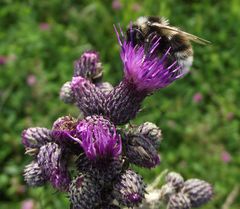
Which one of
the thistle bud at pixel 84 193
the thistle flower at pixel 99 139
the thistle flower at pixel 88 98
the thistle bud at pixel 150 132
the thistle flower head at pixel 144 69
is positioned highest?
the thistle flower head at pixel 144 69

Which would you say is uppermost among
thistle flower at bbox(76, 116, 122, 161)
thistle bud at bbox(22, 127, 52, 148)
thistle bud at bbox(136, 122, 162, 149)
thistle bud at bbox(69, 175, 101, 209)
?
thistle flower at bbox(76, 116, 122, 161)

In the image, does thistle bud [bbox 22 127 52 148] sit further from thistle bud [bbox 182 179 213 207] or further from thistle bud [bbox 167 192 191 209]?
thistle bud [bbox 182 179 213 207]

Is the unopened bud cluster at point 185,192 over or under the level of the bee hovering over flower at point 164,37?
under

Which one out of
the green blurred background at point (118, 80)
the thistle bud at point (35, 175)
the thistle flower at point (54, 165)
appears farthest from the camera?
the green blurred background at point (118, 80)

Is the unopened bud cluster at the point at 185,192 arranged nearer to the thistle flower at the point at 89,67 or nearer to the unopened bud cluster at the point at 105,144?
the unopened bud cluster at the point at 105,144

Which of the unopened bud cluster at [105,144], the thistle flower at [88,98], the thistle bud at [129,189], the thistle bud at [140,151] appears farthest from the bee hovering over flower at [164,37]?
the thistle bud at [129,189]

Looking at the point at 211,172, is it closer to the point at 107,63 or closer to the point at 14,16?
the point at 107,63

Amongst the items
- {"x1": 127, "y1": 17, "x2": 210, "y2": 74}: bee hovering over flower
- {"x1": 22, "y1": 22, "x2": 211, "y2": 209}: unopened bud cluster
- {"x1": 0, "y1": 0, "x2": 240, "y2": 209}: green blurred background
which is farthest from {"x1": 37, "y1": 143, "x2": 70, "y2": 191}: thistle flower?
{"x1": 0, "y1": 0, "x2": 240, "y2": 209}: green blurred background
